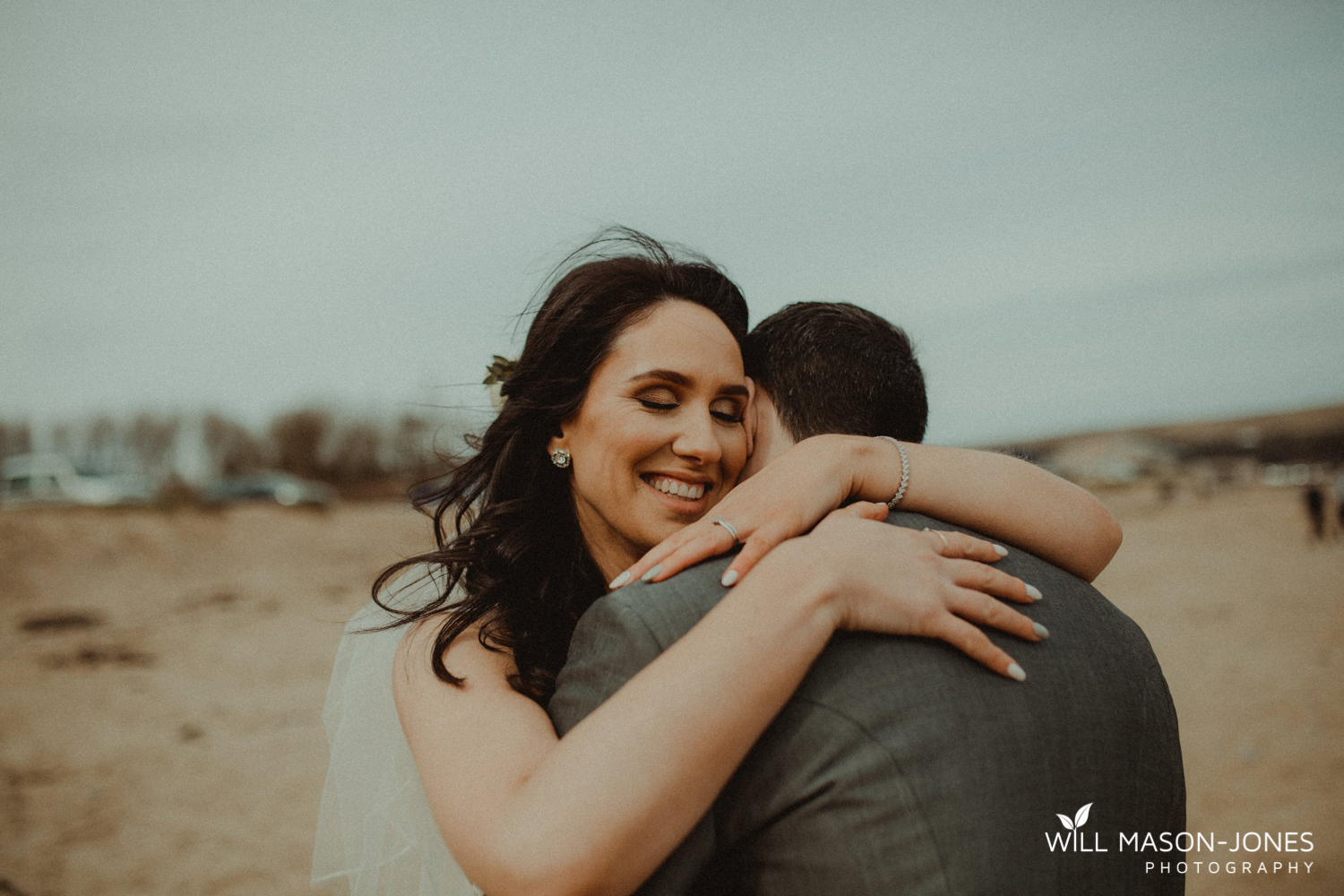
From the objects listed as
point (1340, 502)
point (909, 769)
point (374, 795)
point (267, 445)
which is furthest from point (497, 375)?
point (267, 445)

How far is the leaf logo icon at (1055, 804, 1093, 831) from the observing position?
1469mm

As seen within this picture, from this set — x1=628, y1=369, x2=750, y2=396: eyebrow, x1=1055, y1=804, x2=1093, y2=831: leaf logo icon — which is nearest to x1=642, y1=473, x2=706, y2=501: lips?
x1=628, y1=369, x2=750, y2=396: eyebrow

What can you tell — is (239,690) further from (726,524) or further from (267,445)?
(267,445)

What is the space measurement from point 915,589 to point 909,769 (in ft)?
1.11

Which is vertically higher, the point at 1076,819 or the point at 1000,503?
the point at 1000,503

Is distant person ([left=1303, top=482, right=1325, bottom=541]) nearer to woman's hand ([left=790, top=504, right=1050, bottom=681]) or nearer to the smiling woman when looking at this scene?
the smiling woman

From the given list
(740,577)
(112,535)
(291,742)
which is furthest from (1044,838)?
(112,535)

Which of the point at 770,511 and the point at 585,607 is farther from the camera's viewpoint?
the point at 585,607

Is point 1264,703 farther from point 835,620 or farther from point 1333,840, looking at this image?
point 835,620

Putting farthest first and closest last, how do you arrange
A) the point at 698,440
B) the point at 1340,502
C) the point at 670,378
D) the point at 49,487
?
the point at 49,487, the point at 1340,502, the point at 670,378, the point at 698,440

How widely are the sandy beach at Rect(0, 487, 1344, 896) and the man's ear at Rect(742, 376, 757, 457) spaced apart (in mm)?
2037

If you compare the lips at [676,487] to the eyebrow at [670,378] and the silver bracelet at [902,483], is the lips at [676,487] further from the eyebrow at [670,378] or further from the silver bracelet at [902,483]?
the silver bracelet at [902,483]

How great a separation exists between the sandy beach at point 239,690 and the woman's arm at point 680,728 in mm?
2454

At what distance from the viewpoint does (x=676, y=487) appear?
102 inches
